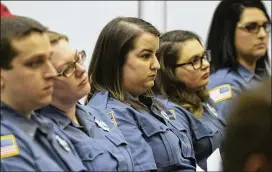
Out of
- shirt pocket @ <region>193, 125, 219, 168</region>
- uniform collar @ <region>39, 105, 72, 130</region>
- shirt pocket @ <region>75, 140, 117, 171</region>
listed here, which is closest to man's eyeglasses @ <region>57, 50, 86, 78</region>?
uniform collar @ <region>39, 105, 72, 130</region>

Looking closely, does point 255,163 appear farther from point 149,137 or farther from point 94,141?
point 149,137

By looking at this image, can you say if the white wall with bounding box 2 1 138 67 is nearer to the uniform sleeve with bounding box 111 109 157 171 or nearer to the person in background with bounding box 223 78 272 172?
the uniform sleeve with bounding box 111 109 157 171

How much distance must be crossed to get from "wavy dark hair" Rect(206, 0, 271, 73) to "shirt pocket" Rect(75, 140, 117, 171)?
1.53 meters

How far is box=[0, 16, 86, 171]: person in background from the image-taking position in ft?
6.33

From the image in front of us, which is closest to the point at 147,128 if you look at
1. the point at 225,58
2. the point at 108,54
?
the point at 108,54

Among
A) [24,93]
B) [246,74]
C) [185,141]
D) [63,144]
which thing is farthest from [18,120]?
[246,74]

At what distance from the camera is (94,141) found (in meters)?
2.32

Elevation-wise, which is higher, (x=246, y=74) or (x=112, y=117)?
(x=112, y=117)

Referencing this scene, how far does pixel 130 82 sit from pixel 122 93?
53 millimetres

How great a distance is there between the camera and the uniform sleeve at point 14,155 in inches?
75.1

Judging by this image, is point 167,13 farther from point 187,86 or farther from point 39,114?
point 39,114

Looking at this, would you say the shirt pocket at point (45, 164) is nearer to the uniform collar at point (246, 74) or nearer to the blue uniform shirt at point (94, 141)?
the blue uniform shirt at point (94, 141)

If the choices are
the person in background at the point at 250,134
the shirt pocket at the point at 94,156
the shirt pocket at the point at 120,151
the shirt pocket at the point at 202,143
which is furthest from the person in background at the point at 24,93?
the shirt pocket at the point at 202,143

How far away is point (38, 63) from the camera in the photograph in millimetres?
1991
